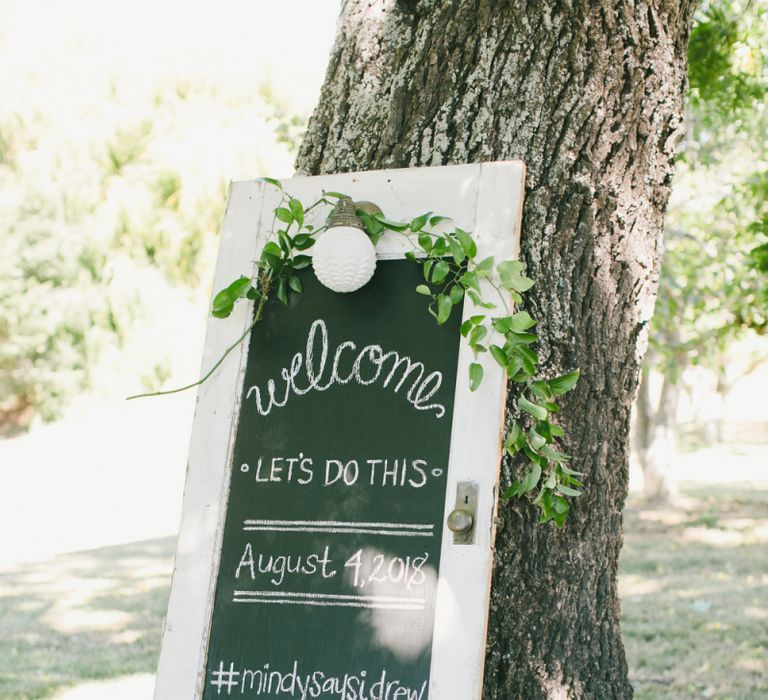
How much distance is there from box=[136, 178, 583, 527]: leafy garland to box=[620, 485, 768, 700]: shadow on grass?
8.92ft

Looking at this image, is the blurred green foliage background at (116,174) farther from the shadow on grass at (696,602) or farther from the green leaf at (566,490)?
the green leaf at (566,490)

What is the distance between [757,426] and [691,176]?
1893cm

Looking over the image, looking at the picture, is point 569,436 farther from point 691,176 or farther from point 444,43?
point 691,176

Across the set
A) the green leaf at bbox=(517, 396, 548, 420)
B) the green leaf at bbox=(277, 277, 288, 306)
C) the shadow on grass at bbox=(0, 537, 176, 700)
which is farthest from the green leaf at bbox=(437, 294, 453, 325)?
the shadow on grass at bbox=(0, 537, 176, 700)

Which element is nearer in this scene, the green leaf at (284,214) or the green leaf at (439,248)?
the green leaf at (439,248)

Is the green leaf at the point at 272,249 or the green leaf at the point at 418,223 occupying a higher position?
the green leaf at the point at 418,223

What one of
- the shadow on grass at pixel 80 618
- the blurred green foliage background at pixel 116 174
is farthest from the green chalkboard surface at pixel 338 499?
the blurred green foliage background at pixel 116 174

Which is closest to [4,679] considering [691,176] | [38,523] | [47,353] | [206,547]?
[206,547]

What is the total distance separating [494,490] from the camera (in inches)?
72.4

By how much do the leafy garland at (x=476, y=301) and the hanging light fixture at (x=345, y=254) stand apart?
4 centimetres

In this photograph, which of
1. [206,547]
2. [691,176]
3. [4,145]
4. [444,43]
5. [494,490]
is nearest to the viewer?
[494,490]

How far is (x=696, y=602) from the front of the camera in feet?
20.0

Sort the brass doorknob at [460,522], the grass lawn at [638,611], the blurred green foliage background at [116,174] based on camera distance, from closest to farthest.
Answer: the brass doorknob at [460,522] → the grass lawn at [638,611] → the blurred green foliage background at [116,174]

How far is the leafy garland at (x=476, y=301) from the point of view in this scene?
6.32 ft
